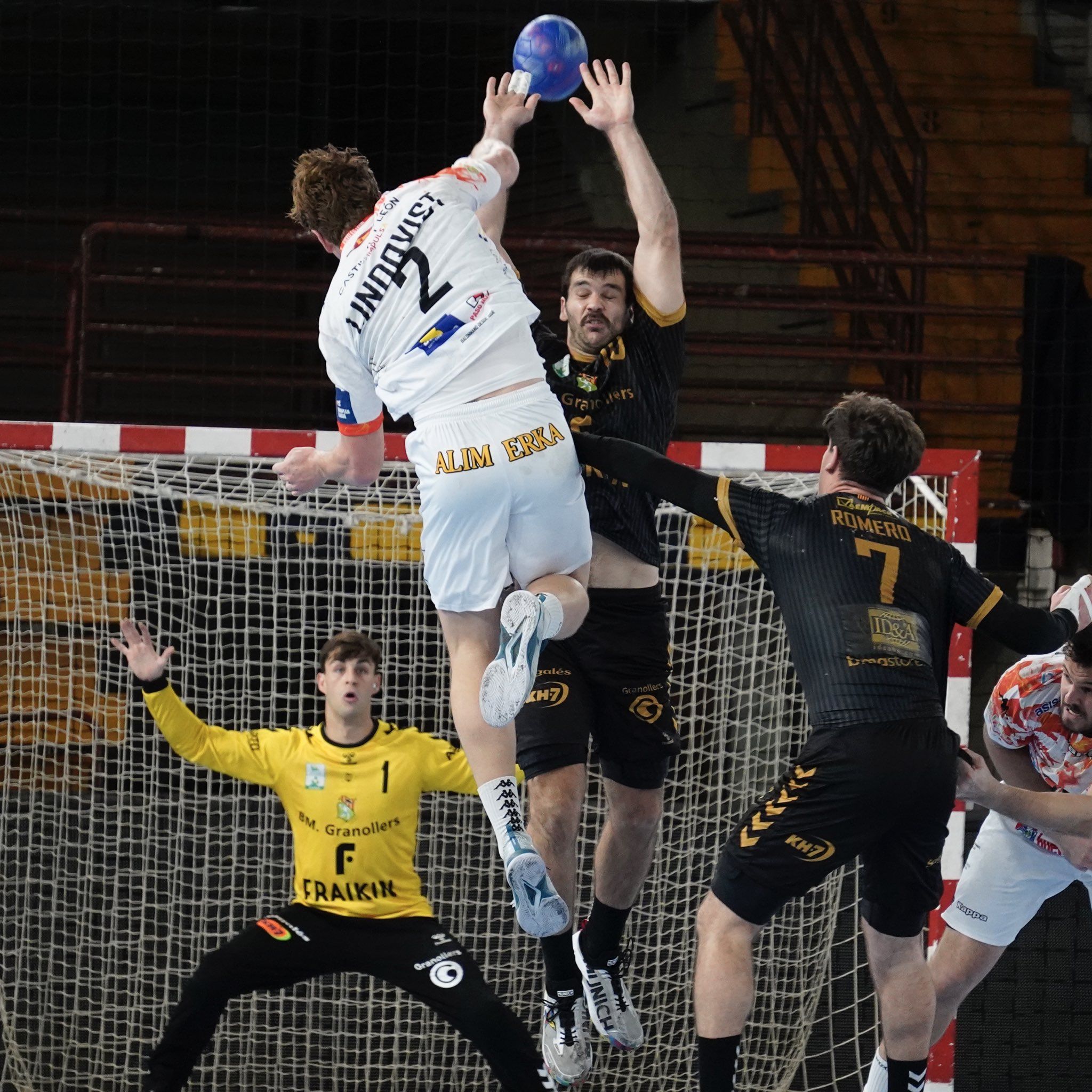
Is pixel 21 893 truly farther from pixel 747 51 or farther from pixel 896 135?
pixel 896 135

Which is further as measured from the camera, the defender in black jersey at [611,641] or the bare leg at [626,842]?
the bare leg at [626,842]

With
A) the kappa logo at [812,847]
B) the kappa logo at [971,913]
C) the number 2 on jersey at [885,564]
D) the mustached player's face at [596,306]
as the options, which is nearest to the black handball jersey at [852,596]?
the number 2 on jersey at [885,564]

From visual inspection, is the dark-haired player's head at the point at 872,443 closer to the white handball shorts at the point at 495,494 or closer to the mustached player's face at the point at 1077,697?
the white handball shorts at the point at 495,494

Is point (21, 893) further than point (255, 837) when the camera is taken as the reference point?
No

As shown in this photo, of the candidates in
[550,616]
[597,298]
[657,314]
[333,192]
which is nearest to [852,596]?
[550,616]

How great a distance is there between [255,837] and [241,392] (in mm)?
4558

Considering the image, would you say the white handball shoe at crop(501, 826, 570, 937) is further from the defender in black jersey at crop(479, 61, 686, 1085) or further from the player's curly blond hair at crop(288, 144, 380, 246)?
the player's curly blond hair at crop(288, 144, 380, 246)

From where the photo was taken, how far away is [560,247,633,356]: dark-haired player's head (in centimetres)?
527

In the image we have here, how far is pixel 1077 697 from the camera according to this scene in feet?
17.1

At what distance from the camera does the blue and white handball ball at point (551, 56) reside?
5016mm

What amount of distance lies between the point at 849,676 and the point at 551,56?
2.13 m

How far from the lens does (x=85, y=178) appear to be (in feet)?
43.2

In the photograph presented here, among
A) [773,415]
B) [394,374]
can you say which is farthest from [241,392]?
[394,374]

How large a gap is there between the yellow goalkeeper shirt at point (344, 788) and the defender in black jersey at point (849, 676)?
1.66 meters
